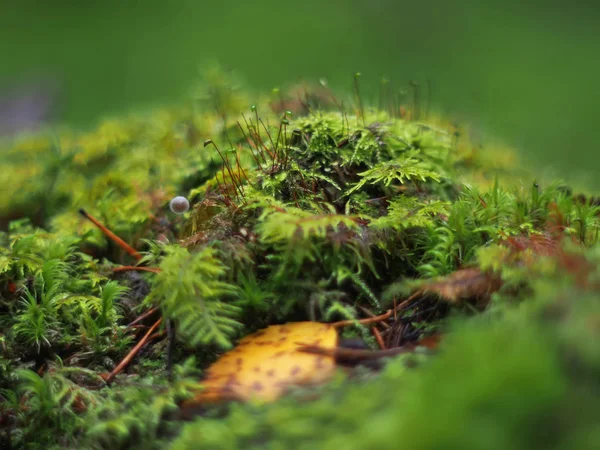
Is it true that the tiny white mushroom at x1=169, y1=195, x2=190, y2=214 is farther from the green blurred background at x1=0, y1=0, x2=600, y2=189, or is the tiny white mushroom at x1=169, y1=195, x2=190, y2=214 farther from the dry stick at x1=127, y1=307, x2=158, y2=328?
the green blurred background at x1=0, y1=0, x2=600, y2=189

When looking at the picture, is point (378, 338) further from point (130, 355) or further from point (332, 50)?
point (332, 50)

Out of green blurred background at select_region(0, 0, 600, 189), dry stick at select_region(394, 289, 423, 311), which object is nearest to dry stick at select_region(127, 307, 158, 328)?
dry stick at select_region(394, 289, 423, 311)

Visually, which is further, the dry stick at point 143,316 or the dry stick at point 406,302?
the dry stick at point 143,316

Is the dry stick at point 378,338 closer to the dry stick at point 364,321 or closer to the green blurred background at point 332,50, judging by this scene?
the dry stick at point 364,321

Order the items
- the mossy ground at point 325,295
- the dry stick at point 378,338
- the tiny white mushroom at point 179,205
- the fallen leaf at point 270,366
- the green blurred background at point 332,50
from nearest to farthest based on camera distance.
Answer: the mossy ground at point 325,295 → the fallen leaf at point 270,366 → the dry stick at point 378,338 → the tiny white mushroom at point 179,205 → the green blurred background at point 332,50

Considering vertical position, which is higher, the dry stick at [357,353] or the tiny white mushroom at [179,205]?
the tiny white mushroom at [179,205]

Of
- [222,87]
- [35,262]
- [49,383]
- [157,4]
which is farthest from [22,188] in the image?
[157,4]

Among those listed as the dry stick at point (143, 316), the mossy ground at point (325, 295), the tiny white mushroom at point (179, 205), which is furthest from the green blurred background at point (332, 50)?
the dry stick at point (143, 316)
